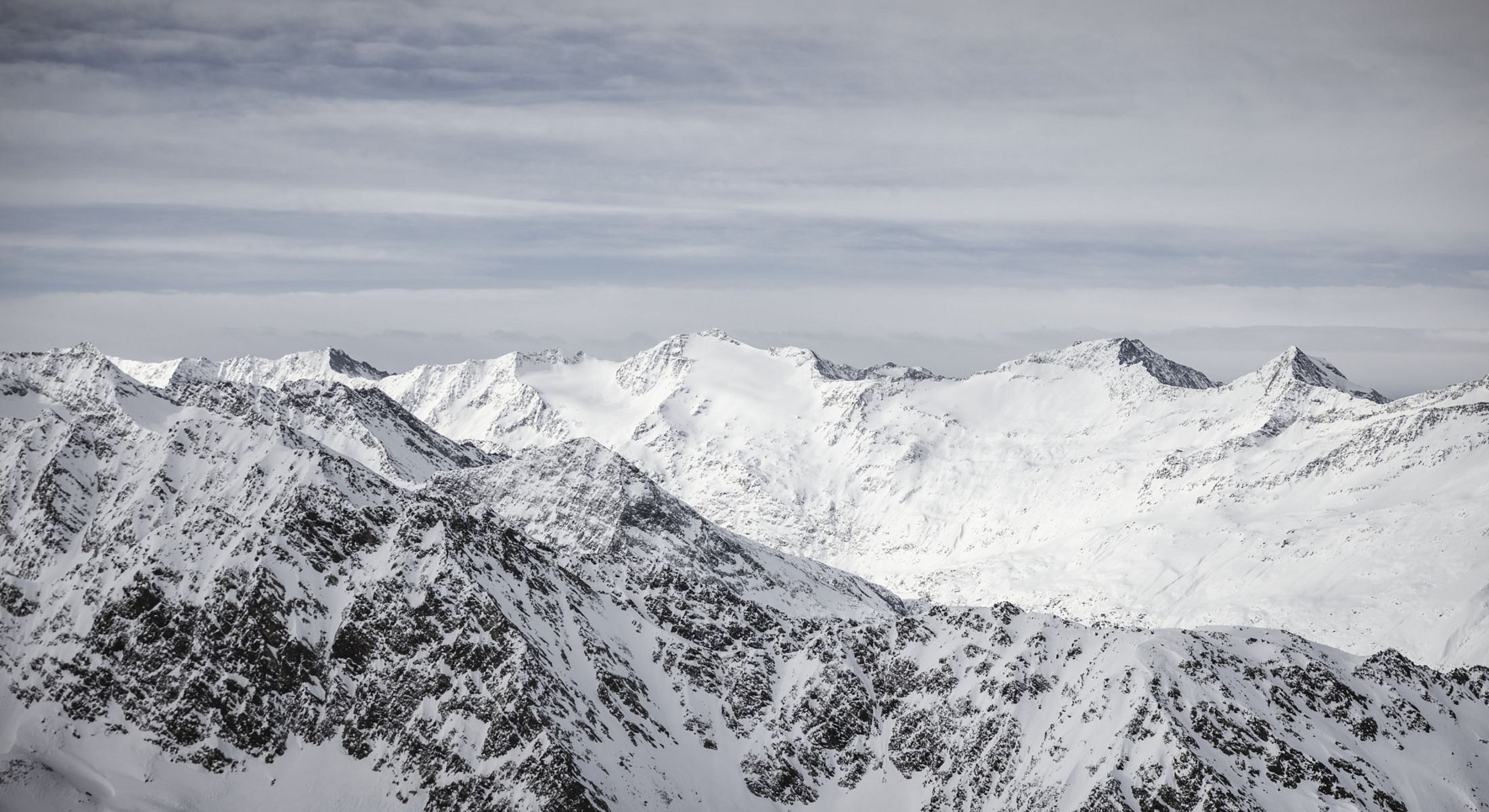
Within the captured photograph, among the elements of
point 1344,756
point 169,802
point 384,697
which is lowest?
point 169,802

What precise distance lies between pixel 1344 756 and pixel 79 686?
218m

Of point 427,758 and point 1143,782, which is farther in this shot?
point 427,758

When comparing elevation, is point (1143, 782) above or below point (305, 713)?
above

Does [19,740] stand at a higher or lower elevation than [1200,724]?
lower

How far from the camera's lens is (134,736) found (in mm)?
192500

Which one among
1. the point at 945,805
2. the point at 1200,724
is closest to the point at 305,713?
the point at 945,805

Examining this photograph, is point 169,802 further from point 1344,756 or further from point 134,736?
point 1344,756

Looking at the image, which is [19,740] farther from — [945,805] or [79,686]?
[945,805]

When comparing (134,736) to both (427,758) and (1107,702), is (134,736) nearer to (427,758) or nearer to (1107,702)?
(427,758)

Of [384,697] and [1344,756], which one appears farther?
[384,697]

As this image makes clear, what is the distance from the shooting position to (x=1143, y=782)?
176875mm

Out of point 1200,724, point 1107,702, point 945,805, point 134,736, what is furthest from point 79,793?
point 1200,724

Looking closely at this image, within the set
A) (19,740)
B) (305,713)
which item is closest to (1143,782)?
(305,713)

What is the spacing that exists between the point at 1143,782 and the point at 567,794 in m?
93.2
